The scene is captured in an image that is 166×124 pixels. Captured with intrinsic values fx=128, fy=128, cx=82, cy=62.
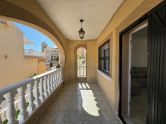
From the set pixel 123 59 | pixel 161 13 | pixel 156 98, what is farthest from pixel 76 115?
pixel 161 13

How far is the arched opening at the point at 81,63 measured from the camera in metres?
8.18

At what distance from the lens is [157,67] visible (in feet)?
5.08

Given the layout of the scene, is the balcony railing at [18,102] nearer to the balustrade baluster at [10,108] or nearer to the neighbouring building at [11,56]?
the balustrade baluster at [10,108]

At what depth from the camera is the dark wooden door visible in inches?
56.2

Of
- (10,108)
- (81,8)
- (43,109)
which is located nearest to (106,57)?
(81,8)

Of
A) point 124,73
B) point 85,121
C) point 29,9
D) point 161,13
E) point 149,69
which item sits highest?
point 29,9

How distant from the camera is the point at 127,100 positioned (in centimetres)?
304

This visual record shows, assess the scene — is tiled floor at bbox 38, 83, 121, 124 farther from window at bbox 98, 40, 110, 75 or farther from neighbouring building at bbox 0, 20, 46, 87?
neighbouring building at bbox 0, 20, 46, 87

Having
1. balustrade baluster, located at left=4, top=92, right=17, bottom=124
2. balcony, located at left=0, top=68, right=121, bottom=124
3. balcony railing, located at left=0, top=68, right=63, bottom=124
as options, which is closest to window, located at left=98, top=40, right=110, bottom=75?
balcony, located at left=0, top=68, right=121, bottom=124

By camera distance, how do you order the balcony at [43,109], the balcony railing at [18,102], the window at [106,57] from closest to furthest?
the balcony railing at [18,102] → the balcony at [43,109] → the window at [106,57]

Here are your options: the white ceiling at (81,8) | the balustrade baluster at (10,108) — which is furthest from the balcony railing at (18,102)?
the white ceiling at (81,8)

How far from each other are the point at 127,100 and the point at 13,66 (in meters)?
6.12

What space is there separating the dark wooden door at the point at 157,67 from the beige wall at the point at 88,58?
6.01 m

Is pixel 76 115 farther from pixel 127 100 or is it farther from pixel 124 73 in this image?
pixel 124 73
